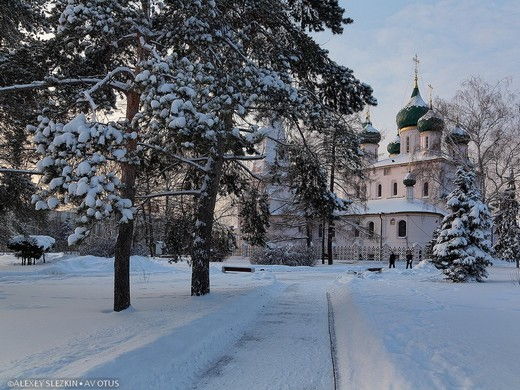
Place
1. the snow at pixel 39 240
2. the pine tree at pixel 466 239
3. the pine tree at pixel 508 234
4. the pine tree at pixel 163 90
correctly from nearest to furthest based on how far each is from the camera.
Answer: the pine tree at pixel 163 90 < the pine tree at pixel 466 239 < the snow at pixel 39 240 < the pine tree at pixel 508 234

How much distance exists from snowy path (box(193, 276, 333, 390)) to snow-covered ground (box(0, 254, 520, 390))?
2 cm

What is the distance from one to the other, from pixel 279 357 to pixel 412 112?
53.6 m

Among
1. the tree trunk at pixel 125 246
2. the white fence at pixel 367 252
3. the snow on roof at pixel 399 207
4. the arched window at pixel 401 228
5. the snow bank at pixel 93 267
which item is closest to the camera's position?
the tree trunk at pixel 125 246

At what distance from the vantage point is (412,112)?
56.9 m

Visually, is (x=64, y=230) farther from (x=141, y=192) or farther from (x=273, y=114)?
(x=273, y=114)

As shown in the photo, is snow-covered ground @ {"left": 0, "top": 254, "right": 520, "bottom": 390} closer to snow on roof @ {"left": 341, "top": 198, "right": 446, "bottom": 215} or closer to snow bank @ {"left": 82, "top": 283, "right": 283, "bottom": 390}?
snow bank @ {"left": 82, "top": 283, "right": 283, "bottom": 390}

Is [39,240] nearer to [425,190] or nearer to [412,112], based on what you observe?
[425,190]

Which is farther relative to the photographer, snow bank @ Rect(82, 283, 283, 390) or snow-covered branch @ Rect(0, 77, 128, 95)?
snow-covered branch @ Rect(0, 77, 128, 95)

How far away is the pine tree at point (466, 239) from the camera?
21.2m

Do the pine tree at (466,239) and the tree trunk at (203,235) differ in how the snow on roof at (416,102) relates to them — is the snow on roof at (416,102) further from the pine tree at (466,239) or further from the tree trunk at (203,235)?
the tree trunk at (203,235)

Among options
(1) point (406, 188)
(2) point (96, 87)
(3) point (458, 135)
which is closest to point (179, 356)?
(2) point (96, 87)

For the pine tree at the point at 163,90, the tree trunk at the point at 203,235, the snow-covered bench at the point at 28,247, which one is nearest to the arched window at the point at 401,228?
the snow-covered bench at the point at 28,247

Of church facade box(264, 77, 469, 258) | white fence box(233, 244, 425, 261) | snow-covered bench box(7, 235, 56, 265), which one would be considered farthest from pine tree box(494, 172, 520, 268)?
snow-covered bench box(7, 235, 56, 265)

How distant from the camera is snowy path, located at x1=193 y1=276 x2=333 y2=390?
248 inches
